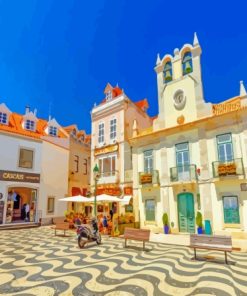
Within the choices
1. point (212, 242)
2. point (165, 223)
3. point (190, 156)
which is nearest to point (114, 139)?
point (190, 156)

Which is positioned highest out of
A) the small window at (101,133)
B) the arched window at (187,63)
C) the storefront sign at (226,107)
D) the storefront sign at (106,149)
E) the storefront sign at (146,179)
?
the arched window at (187,63)

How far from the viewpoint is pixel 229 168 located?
44.2 feet

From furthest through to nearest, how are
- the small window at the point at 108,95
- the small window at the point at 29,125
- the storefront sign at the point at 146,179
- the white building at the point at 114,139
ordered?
the small window at the point at 108,95 < the small window at the point at 29,125 < the white building at the point at 114,139 < the storefront sign at the point at 146,179

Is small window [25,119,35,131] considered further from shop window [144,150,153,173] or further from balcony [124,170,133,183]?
shop window [144,150,153,173]

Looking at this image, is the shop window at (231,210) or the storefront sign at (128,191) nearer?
the shop window at (231,210)

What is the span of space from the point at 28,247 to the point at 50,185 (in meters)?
12.4

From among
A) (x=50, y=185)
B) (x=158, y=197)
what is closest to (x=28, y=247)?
(x=158, y=197)

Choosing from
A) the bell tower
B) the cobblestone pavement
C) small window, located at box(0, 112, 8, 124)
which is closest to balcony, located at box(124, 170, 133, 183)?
the bell tower

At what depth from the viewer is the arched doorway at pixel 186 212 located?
15.1m

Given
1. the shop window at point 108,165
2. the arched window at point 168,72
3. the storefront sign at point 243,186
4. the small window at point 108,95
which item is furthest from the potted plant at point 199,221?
the small window at point 108,95

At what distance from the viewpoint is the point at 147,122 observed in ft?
87.8

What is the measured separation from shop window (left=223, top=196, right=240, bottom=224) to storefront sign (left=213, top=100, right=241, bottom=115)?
18.2 ft

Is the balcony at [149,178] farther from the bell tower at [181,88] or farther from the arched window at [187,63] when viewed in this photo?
the arched window at [187,63]

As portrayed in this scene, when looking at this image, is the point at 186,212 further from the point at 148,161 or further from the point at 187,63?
the point at 187,63
